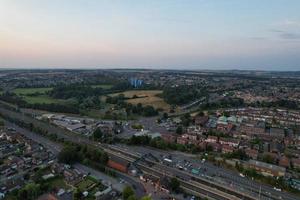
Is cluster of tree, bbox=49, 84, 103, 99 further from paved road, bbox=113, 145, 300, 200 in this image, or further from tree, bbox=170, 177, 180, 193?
tree, bbox=170, 177, 180, 193

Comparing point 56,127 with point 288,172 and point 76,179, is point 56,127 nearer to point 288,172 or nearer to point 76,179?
point 76,179

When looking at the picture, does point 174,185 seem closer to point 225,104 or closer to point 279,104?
point 225,104

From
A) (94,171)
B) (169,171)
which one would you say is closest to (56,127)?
(94,171)

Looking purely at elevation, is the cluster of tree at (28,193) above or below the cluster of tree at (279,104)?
below

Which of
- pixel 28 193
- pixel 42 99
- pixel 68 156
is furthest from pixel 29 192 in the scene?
pixel 42 99

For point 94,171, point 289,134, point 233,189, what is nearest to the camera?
point 233,189

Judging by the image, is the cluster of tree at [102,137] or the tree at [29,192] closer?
the tree at [29,192]


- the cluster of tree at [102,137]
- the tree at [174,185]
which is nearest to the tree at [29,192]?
the tree at [174,185]

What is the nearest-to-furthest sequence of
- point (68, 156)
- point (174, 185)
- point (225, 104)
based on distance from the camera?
point (174, 185), point (68, 156), point (225, 104)

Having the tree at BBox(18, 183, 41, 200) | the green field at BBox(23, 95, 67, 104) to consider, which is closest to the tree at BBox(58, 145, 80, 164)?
the tree at BBox(18, 183, 41, 200)

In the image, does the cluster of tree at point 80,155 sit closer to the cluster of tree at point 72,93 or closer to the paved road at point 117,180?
the paved road at point 117,180

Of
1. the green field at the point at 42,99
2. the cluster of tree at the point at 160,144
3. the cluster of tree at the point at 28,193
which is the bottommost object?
the cluster of tree at the point at 28,193
